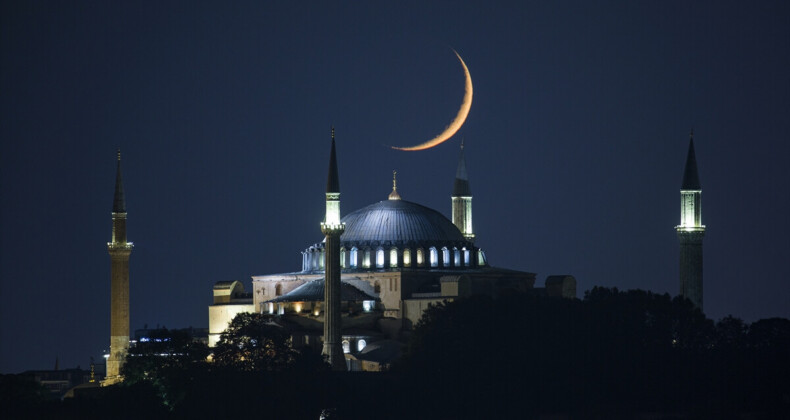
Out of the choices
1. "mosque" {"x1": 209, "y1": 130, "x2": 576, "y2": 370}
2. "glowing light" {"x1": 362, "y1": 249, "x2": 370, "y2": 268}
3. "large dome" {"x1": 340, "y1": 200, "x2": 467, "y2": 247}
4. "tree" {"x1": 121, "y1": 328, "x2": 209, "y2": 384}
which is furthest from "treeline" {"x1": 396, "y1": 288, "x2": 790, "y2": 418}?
"large dome" {"x1": 340, "y1": 200, "x2": 467, "y2": 247}

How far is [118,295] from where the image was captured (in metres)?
79.4

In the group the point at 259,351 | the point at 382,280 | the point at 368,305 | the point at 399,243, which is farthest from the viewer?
the point at 399,243

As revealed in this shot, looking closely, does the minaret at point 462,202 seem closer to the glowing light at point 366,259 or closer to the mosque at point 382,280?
the mosque at point 382,280

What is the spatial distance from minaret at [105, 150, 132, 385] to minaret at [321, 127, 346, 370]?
396 inches

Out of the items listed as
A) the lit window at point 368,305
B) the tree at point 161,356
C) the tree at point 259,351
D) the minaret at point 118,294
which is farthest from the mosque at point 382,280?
the minaret at point 118,294

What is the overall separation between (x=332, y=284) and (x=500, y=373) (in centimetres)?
853

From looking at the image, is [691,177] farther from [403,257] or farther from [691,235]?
[403,257]

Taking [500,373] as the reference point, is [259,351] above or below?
above

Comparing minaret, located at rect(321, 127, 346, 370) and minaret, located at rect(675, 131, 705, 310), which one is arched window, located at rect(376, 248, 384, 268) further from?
minaret, located at rect(675, 131, 705, 310)

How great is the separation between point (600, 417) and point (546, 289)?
53.1 ft

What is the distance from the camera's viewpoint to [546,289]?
81.0 m

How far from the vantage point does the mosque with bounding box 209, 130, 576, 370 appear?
77012mm

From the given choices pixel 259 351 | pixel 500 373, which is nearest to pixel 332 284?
pixel 259 351

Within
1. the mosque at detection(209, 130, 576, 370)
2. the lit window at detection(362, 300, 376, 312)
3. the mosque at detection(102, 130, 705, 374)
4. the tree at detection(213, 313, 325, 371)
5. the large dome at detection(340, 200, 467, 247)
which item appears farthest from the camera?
the large dome at detection(340, 200, 467, 247)
